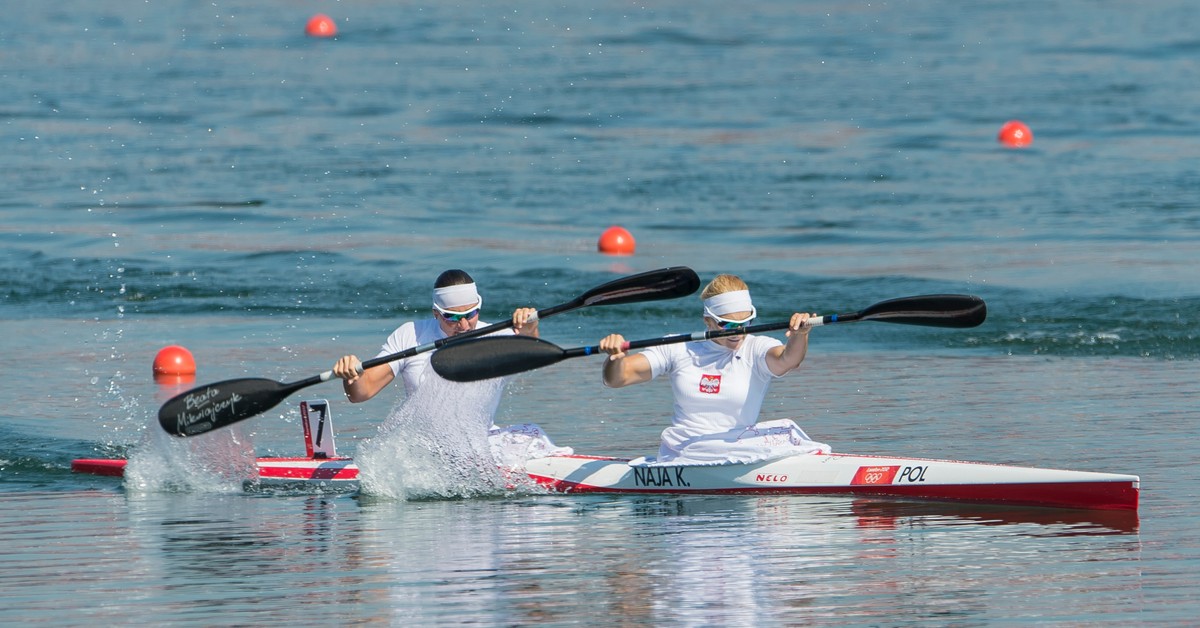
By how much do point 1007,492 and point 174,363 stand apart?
8.37 metres

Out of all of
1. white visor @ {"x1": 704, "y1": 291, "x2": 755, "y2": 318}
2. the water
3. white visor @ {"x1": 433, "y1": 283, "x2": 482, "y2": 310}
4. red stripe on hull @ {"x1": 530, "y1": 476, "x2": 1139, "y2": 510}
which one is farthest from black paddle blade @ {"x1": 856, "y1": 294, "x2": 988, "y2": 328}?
white visor @ {"x1": 433, "y1": 283, "x2": 482, "y2": 310}

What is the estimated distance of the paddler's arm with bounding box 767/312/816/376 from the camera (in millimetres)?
10352

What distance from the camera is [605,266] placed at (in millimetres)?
21000

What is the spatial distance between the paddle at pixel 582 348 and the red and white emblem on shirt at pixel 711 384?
0.30 m

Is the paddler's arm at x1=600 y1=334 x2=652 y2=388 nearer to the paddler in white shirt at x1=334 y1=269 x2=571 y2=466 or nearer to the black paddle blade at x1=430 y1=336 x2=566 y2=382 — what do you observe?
the black paddle blade at x1=430 y1=336 x2=566 y2=382

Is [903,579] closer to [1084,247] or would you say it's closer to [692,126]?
[1084,247]

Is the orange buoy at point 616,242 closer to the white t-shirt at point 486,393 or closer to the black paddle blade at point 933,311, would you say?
the white t-shirt at point 486,393

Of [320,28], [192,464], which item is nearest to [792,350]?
[192,464]

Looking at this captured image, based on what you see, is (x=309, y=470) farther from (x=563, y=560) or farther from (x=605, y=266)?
(x=605, y=266)

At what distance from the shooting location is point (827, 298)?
752 inches

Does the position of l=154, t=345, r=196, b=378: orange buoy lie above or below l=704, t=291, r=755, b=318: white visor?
above

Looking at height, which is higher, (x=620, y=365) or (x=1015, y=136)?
(x=1015, y=136)

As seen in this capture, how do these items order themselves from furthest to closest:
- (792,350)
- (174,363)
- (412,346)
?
(174,363) → (412,346) → (792,350)

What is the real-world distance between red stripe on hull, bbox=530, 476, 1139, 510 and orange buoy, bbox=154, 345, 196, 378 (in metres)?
6.17
